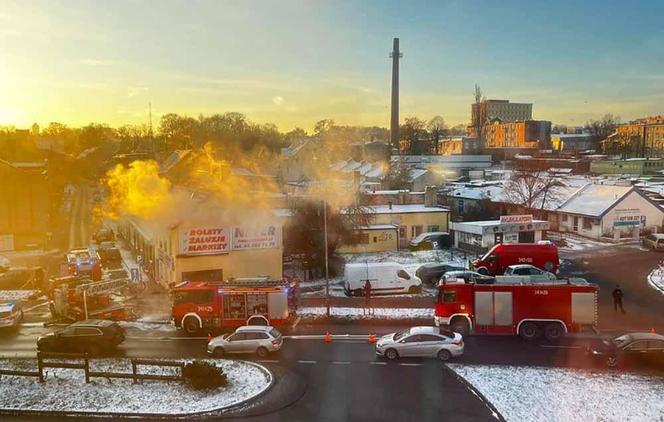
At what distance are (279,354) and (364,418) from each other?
6.13 m

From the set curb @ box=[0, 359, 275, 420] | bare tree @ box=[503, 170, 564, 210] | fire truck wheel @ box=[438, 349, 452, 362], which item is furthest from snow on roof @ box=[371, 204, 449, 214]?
curb @ box=[0, 359, 275, 420]

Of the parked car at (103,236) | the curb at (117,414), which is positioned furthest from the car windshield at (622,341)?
the parked car at (103,236)

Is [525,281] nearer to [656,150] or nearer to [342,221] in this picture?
[342,221]

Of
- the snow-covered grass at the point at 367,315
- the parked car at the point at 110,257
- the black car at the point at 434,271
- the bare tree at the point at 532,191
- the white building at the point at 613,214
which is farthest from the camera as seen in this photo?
the bare tree at the point at 532,191

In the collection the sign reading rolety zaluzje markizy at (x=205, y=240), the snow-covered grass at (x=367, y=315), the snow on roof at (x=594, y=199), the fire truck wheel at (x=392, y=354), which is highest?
the snow on roof at (x=594, y=199)

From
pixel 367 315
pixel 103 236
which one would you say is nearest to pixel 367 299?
pixel 367 315

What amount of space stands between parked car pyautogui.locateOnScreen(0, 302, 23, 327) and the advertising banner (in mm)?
10575

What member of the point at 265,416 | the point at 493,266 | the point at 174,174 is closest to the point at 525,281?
the point at 493,266

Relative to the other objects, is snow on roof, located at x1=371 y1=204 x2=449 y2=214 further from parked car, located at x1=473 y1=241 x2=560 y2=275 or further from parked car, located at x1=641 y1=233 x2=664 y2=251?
parked car, located at x1=641 y1=233 x2=664 y2=251

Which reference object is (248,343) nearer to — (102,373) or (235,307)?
(235,307)

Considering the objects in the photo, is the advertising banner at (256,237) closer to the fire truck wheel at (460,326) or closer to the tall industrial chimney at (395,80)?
the fire truck wheel at (460,326)

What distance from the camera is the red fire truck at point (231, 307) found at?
22625mm

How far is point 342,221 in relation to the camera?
3875 centimetres

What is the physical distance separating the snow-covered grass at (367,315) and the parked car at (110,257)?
19041mm
